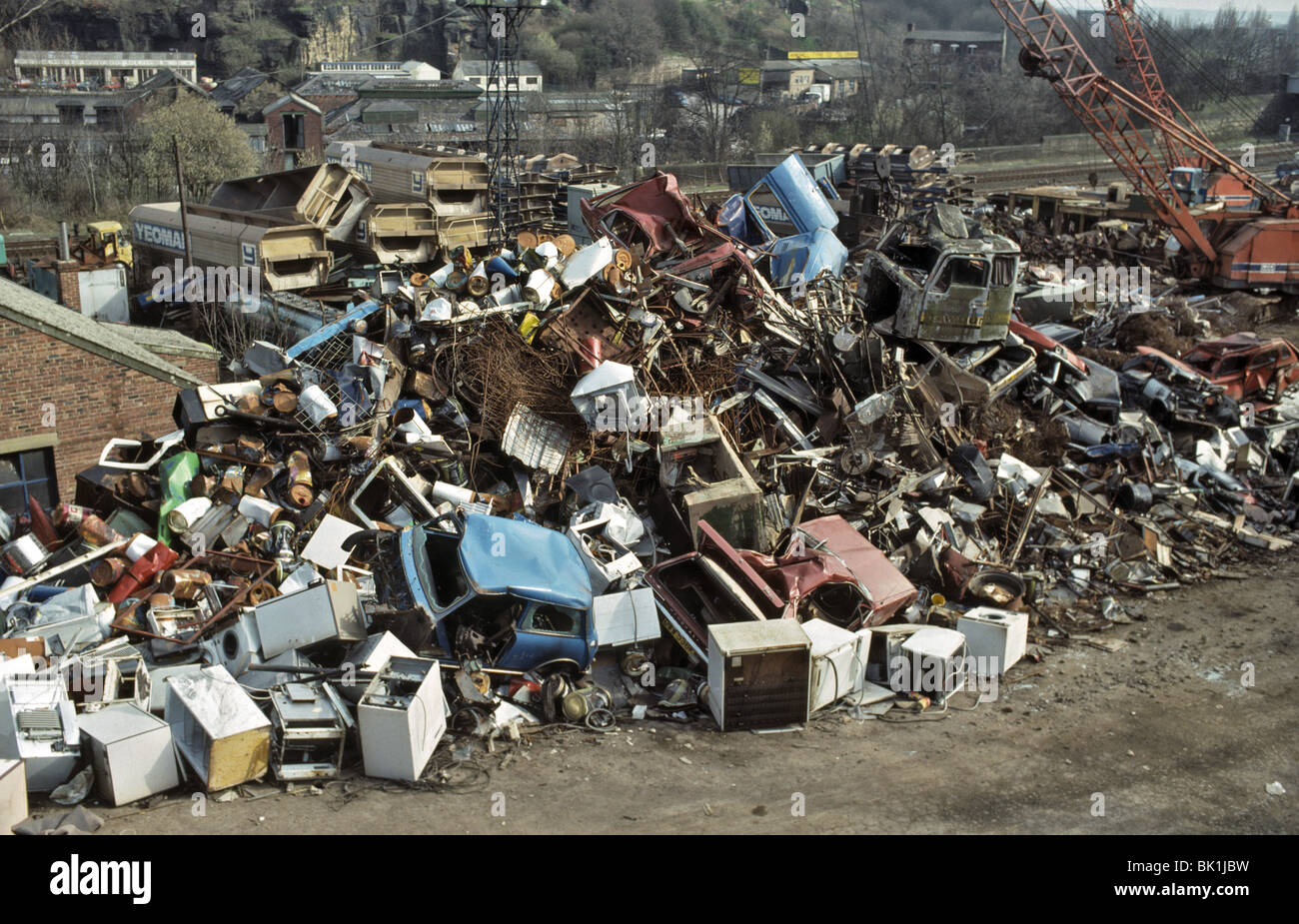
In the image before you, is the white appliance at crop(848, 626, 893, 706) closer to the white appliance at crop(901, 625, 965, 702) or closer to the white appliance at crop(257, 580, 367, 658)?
the white appliance at crop(901, 625, 965, 702)

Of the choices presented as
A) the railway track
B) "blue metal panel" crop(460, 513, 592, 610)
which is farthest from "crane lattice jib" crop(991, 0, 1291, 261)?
"blue metal panel" crop(460, 513, 592, 610)

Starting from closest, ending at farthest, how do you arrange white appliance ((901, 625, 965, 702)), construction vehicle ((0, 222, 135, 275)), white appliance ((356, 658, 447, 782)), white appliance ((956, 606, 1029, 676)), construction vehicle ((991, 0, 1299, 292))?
white appliance ((356, 658, 447, 782)), white appliance ((901, 625, 965, 702)), white appliance ((956, 606, 1029, 676)), construction vehicle ((0, 222, 135, 275)), construction vehicle ((991, 0, 1299, 292))

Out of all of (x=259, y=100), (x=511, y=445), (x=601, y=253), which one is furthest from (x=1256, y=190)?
(x=259, y=100)

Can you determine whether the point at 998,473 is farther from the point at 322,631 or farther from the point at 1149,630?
the point at 322,631

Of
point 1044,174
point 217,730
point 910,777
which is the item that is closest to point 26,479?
point 217,730

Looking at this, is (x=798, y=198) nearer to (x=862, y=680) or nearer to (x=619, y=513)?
(x=619, y=513)

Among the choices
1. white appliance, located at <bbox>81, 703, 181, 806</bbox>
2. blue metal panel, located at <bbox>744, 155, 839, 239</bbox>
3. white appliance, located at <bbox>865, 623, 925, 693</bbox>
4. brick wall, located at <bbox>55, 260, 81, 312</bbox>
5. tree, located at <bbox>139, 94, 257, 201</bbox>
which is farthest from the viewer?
tree, located at <bbox>139, 94, 257, 201</bbox>

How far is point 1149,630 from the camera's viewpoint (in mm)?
10672

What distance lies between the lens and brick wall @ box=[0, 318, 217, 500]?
12812 mm

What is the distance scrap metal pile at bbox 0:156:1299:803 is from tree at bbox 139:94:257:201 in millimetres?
22803

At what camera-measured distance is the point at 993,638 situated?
30.9 feet

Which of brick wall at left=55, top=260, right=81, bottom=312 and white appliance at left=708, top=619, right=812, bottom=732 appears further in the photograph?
brick wall at left=55, top=260, right=81, bottom=312

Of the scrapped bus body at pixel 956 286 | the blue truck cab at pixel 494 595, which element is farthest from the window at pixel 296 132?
the blue truck cab at pixel 494 595

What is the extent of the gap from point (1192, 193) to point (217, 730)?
27956 millimetres
